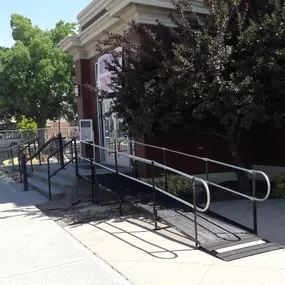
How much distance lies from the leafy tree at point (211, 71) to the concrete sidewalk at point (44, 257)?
2.80 m

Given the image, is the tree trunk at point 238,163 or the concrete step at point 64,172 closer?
the tree trunk at point 238,163

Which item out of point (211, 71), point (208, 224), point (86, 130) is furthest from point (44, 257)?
point (86, 130)

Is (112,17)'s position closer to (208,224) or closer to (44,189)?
(44,189)

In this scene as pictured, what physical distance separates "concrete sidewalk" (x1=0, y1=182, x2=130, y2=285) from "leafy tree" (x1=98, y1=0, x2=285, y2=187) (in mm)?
2798

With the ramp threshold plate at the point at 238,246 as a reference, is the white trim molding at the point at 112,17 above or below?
above

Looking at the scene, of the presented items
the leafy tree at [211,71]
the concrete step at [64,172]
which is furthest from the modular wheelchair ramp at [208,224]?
the concrete step at [64,172]

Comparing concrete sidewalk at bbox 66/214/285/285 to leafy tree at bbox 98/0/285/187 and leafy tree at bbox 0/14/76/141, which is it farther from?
leafy tree at bbox 0/14/76/141

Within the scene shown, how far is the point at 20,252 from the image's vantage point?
5.41m

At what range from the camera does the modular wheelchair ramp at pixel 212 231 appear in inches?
198

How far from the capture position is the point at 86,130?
42.2ft

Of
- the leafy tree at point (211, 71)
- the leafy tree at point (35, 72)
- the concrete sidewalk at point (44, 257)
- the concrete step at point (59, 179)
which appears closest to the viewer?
the concrete sidewalk at point (44, 257)

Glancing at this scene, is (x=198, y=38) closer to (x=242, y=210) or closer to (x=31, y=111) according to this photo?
(x=242, y=210)

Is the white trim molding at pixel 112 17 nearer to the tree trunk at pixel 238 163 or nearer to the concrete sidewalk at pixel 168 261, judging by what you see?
the tree trunk at pixel 238 163

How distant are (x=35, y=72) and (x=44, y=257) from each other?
25.7 m
